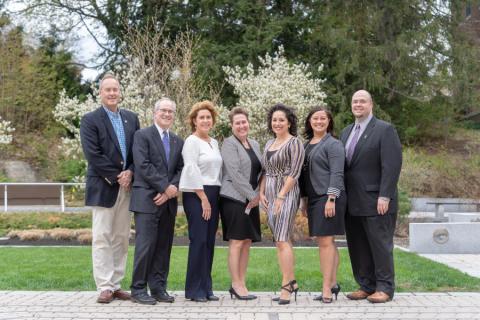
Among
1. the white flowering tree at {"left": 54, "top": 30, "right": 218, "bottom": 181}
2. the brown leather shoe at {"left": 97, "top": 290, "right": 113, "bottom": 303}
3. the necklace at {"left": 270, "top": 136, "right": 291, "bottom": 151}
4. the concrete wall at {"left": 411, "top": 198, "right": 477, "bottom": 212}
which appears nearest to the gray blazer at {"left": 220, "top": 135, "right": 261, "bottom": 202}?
the necklace at {"left": 270, "top": 136, "right": 291, "bottom": 151}

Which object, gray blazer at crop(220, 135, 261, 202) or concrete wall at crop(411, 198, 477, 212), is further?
concrete wall at crop(411, 198, 477, 212)

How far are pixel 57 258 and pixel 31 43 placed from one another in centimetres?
2413

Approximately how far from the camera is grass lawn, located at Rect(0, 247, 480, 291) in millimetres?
7828

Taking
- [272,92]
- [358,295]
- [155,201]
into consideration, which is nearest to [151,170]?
[155,201]

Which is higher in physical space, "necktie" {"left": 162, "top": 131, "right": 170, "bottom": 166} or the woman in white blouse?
"necktie" {"left": 162, "top": 131, "right": 170, "bottom": 166}

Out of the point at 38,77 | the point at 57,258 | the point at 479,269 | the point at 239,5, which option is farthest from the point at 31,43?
the point at 479,269

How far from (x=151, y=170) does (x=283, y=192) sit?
133 centimetres

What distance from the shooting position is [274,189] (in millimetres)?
6902

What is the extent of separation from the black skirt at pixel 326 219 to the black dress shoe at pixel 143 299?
173cm

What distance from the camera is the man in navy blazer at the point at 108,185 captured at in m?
6.83

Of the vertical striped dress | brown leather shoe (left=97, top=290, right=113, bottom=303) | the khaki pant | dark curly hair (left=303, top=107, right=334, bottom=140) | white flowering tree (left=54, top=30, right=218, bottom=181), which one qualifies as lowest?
brown leather shoe (left=97, top=290, right=113, bottom=303)

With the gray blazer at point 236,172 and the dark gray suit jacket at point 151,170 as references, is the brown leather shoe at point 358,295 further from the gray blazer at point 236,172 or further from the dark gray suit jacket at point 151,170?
the dark gray suit jacket at point 151,170

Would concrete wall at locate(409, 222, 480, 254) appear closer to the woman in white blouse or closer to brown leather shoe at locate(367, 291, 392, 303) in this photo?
brown leather shoe at locate(367, 291, 392, 303)

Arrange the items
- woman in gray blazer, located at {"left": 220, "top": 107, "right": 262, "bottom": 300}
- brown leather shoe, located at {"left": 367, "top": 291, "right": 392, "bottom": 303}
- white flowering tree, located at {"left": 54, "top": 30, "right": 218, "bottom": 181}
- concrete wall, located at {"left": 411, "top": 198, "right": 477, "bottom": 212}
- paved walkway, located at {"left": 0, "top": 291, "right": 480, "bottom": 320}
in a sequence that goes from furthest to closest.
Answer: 1. concrete wall, located at {"left": 411, "top": 198, "right": 477, "bottom": 212}
2. white flowering tree, located at {"left": 54, "top": 30, "right": 218, "bottom": 181}
3. woman in gray blazer, located at {"left": 220, "top": 107, "right": 262, "bottom": 300}
4. brown leather shoe, located at {"left": 367, "top": 291, "right": 392, "bottom": 303}
5. paved walkway, located at {"left": 0, "top": 291, "right": 480, "bottom": 320}
